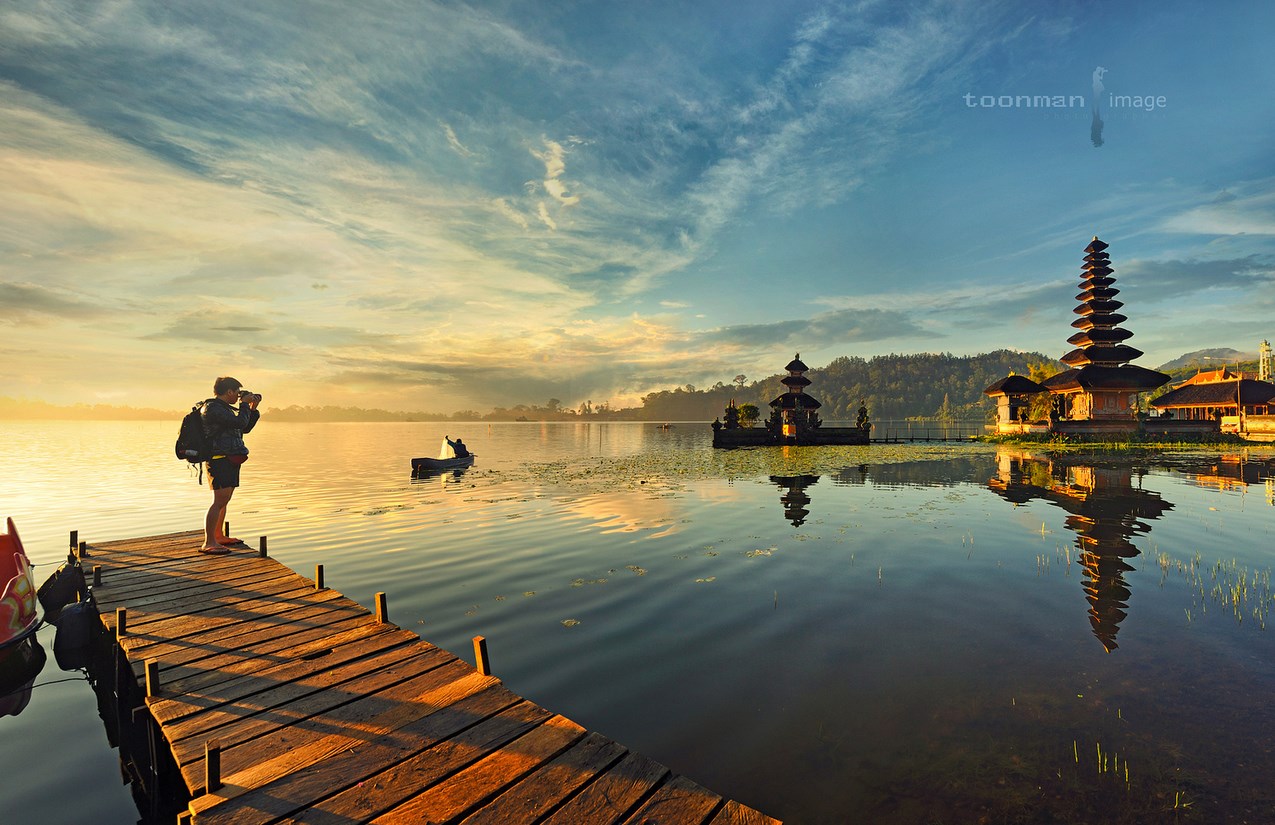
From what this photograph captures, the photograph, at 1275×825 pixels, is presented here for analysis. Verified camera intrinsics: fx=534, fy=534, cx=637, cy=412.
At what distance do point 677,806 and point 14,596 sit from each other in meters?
9.96

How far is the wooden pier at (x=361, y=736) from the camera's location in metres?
3.37

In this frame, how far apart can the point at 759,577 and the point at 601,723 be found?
5.85 m

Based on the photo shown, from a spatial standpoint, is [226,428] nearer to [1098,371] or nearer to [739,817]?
[739,817]

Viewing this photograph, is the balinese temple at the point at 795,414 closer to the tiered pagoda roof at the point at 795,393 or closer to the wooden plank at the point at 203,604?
the tiered pagoda roof at the point at 795,393

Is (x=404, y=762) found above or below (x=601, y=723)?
above

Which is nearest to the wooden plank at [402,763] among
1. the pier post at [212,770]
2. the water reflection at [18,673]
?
the pier post at [212,770]

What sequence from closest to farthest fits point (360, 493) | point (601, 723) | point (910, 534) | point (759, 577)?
point (601, 723)
point (759, 577)
point (910, 534)
point (360, 493)

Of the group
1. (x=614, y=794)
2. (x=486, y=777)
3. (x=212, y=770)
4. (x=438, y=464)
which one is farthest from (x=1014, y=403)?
(x=212, y=770)

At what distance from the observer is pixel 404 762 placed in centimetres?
387

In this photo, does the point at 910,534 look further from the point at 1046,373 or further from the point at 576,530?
the point at 1046,373

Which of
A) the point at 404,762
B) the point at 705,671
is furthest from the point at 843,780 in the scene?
the point at 404,762

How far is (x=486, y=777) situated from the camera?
3.69 metres

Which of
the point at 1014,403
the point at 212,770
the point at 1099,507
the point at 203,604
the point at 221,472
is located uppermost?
the point at 1014,403

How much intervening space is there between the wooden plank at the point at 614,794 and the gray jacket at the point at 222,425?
9.21 m
